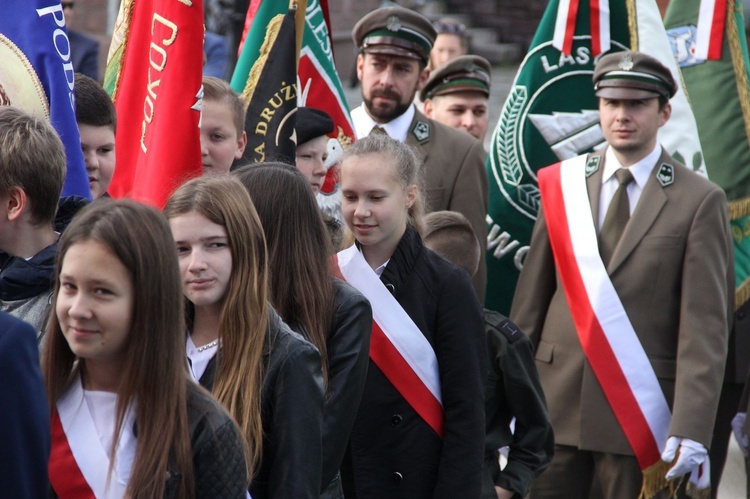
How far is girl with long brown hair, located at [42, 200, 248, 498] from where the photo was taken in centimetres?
229

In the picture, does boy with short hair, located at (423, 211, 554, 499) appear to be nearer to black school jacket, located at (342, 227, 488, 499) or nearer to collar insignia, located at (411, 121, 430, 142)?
black school jacket, located at (342, 227, 488, 499)

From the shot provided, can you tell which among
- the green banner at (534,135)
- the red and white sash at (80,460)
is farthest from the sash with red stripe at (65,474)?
the green banner at (534,135)

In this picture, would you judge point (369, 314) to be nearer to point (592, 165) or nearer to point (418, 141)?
point (592, 165)

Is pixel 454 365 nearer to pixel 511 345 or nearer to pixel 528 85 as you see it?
pixel 511 345

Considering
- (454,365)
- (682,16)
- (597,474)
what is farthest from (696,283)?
(682,16)

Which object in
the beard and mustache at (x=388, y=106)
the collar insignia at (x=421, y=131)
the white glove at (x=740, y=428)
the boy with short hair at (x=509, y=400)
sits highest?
the beard and mustache at (x=388, y=106)

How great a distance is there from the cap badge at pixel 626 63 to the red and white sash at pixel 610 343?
59cm

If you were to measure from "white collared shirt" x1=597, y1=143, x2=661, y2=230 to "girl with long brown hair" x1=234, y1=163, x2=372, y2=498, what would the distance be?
7.17ft

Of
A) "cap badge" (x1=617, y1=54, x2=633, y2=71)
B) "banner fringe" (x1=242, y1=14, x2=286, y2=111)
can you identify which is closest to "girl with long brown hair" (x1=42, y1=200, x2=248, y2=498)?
"banner fringe" (x1=242, y1=14, x2=286, y2=111)

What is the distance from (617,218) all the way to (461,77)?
196 centimetres

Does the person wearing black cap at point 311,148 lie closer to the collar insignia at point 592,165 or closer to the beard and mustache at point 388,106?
the beard and mustache at point 388,106

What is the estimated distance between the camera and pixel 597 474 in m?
5.11

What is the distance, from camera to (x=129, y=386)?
233 centimetres

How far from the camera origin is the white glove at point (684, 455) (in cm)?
485
